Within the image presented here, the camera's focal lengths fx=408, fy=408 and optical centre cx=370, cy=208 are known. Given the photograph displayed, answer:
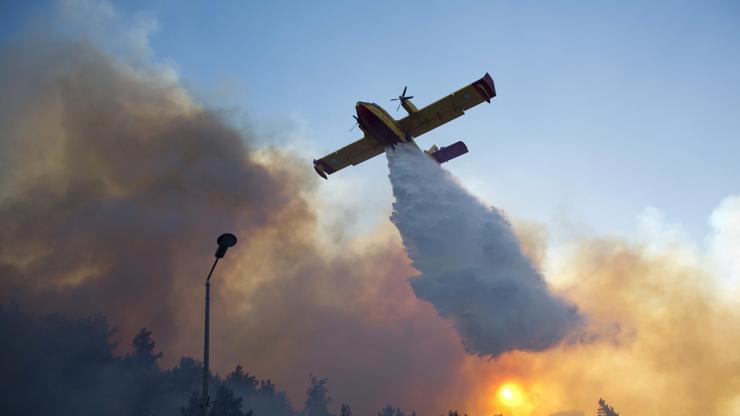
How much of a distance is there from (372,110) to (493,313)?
20425 millimetres

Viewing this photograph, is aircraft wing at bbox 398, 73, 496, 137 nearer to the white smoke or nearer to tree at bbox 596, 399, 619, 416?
the white smoke

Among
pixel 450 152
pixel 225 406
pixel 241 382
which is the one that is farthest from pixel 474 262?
pixel 241 382

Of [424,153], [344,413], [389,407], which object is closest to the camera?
[424,153]

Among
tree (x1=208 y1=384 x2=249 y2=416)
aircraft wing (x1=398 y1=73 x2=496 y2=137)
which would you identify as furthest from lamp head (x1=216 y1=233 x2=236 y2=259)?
tree (x1=208 y1=384 x2=249 y2=416)

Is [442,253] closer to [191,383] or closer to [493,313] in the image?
[493,313]

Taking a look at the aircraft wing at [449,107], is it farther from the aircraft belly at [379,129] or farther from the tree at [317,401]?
the tree at [317,401]

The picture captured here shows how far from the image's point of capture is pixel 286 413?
87938 mm

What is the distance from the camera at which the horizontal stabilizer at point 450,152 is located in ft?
132

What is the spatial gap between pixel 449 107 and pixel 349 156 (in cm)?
1167

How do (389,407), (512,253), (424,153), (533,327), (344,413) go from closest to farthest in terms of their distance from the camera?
(533,327)
(512,253)
(424,153)
(344,413)
(389,407)

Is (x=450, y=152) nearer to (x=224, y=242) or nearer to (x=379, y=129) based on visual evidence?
(x=379, y=129)

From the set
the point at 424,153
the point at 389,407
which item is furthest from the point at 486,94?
the point at 389,407

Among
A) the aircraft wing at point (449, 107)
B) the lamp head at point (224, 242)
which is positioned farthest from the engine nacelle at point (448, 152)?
the lamp head at point (224, 242)

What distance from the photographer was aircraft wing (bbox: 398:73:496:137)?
35469 millimetres
